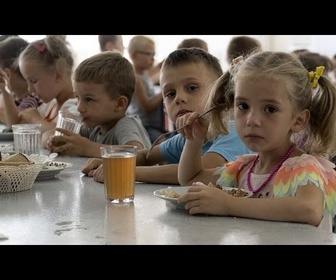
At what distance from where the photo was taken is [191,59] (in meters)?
1.84

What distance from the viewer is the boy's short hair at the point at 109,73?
7.30ft

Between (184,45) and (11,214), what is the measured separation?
2.19 meters

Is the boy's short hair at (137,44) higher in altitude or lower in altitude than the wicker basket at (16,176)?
higher

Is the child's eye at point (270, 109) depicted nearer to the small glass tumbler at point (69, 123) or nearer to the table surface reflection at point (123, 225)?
the table surface reflection at point (123, 225)

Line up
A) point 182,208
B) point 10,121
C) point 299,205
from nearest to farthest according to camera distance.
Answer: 1. point 299,205
2. point 182,208
3. point 10,121

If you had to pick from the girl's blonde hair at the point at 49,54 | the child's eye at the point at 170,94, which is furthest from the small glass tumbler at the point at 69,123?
the girl's blonde hair at the point at 49,54

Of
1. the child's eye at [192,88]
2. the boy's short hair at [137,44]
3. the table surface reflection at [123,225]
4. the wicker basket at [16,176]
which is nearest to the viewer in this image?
the table surface reflection at [123,225]

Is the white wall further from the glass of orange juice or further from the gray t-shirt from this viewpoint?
the glass of orange juice

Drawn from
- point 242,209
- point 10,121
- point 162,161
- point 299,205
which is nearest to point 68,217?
point 242,209

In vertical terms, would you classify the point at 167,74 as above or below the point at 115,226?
above

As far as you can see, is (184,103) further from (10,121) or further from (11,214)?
(10,121)

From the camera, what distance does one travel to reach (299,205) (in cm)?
116

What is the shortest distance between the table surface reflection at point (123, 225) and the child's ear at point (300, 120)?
0.29m

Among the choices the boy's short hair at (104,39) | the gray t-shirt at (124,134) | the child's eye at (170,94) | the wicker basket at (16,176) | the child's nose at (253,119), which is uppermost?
the child's nose at (253,119)
